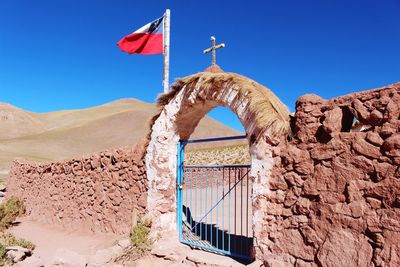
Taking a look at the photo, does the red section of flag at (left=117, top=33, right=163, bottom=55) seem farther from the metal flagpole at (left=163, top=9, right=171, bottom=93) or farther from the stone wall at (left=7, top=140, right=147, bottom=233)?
the stone wall at (left=7, top=140, right=147, bottom=233)

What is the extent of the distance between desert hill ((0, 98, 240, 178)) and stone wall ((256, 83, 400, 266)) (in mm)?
40783

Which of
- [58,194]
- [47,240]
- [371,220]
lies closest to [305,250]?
[371,220]

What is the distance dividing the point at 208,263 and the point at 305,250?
1.50 metres

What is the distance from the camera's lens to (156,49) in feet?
28.6

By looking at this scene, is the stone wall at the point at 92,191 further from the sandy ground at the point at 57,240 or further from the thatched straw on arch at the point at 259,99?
the thatched straw on arch at the point at 259,99

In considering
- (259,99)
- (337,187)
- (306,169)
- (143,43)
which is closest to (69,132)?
(143,43)

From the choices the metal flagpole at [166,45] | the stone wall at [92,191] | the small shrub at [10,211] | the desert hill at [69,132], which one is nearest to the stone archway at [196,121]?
the stone wall at [92,191]

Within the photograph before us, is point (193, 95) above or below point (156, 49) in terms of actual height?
below

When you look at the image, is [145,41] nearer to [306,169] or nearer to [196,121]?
[196,121]

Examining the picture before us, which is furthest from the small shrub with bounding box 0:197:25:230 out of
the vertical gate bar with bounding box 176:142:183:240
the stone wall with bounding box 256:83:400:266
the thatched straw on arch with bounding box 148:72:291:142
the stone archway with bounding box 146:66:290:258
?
the stone wall with bounding box 256:83:400:266

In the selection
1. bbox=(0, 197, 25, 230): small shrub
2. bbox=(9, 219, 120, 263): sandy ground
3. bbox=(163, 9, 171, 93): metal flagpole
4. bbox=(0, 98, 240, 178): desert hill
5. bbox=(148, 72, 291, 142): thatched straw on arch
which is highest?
bbox=(0, 98, 240, 178): desert hill

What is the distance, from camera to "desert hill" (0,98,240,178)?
56500 millimetres

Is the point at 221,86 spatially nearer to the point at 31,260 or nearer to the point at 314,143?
the point at 314,143

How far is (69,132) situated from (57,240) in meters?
68.1
